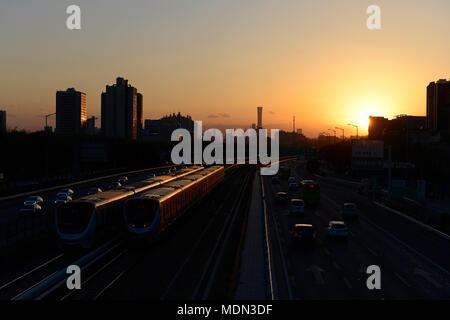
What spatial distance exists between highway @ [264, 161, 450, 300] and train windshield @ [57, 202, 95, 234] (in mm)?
10232

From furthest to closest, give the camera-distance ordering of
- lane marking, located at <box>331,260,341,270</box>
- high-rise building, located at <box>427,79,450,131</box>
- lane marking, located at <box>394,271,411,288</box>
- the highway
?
high-rise building, located at <box>427,79,450,131</box> → lane marking, located at <box>331,260,341,270</box> → lane marking, located at <box>394,271,411,288</box> → the highway

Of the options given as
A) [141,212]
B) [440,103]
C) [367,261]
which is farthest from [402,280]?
[440,103]

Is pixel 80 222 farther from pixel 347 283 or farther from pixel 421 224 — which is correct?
pixel 421 224

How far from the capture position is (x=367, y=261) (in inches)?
981

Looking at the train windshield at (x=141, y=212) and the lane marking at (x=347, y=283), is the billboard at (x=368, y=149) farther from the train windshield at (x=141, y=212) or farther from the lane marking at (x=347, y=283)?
the lane marking at (x=347, y=283)

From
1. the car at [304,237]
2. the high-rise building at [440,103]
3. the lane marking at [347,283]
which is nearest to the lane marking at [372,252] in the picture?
the car at [304,237]

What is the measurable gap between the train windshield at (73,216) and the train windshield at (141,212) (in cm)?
269

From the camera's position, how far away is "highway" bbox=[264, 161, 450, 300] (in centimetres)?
1903

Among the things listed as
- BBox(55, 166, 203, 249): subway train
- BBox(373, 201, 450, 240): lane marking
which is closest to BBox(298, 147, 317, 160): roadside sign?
BBox(373, 201, 450, 240): lane marking

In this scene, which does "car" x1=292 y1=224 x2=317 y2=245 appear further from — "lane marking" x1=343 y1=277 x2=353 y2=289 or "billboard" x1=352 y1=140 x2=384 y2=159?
"billboard" x1=352 y1=140 x2=384 y2=159

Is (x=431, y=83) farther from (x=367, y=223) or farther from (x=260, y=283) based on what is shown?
(x=260, y=283)

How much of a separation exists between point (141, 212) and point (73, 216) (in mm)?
3890

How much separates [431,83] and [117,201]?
199m

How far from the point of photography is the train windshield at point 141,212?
86.1 ft
